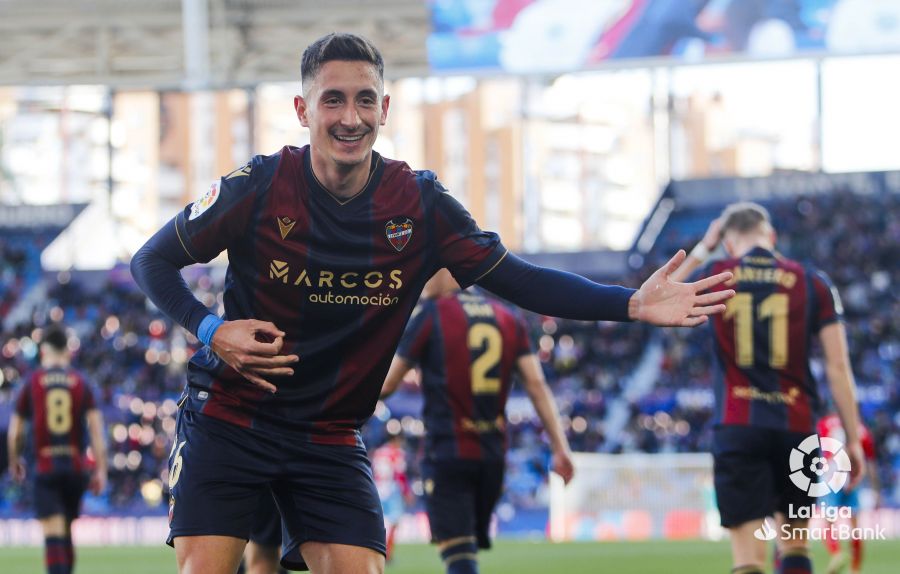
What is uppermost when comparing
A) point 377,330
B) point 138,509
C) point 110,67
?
point 110,67

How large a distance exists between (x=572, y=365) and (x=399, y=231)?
2852cm

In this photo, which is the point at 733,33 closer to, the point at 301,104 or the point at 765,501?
the point at 765,501

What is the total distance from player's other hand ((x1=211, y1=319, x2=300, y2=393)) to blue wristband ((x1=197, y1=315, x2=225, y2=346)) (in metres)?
0.03

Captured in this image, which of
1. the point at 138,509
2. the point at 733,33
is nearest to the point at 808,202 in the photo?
the point at 733,33

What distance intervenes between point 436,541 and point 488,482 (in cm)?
49

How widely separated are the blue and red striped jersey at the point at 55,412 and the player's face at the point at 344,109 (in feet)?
22.2

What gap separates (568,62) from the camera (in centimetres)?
2672

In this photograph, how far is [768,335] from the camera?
7098 millimetres

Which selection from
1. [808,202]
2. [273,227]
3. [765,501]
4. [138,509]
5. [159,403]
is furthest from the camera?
[808,202]

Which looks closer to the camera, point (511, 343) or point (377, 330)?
point (377, 330)

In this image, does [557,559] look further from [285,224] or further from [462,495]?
[285,224]

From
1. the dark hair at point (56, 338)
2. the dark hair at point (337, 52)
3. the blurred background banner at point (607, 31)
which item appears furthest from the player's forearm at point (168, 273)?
the blurred background banner at point (607, 31)

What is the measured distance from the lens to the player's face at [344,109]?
4.36 meters

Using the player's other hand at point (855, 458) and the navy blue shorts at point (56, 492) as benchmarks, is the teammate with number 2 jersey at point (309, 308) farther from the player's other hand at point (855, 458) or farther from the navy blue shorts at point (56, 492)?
the navy blue shorts at point (56, 492)
